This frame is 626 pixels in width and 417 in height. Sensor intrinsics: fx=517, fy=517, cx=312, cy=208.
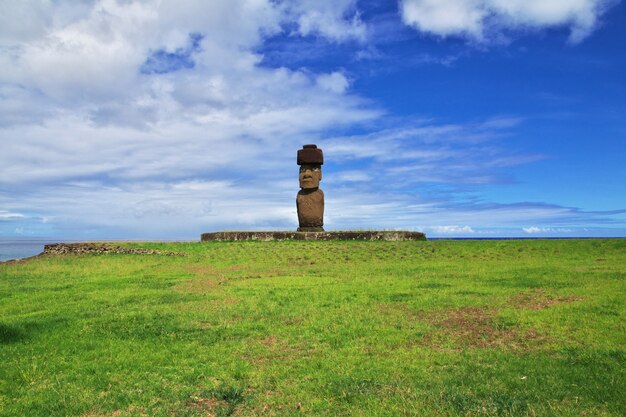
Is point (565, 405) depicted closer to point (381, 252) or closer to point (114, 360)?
point (114, 360)

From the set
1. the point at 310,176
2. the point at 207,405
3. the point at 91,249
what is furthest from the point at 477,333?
the point at 310,176

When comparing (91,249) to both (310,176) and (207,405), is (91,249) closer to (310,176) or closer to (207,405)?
(310,176)

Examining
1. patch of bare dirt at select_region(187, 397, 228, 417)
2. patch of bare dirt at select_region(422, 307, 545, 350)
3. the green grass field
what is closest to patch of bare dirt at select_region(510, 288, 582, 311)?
the green grass field

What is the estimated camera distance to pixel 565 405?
644 centimetres

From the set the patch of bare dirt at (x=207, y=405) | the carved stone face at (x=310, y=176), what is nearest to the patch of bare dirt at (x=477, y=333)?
the patch of bare dirt at (x=207, y=405)

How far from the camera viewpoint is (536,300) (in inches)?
504

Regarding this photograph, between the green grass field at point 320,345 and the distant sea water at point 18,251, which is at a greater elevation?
the distant sea water at point 18,251

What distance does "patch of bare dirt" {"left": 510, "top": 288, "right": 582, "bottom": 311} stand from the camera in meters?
12.1

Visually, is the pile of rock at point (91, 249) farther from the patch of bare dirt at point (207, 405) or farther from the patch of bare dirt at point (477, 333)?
the patch of bare dirt at point (207, 405)

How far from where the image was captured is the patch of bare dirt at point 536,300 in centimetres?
1209

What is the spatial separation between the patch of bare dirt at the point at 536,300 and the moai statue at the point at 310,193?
2293 cm

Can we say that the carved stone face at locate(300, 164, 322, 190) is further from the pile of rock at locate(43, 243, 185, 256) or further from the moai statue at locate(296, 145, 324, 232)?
the pile of rock at locate(43, 243, 185, 256)

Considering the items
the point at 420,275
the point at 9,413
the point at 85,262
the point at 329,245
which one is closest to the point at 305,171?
the point at 329,245

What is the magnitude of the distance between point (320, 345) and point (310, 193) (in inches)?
1078
